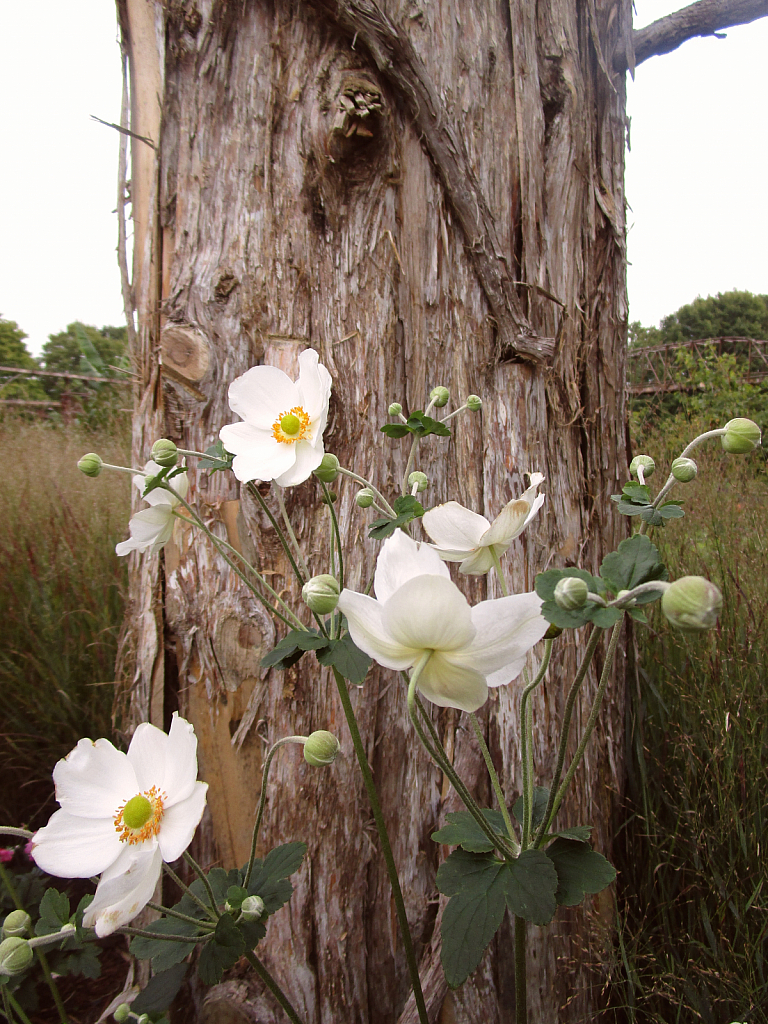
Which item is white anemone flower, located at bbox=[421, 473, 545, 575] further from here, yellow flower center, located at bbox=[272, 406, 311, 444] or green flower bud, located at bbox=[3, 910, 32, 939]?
green flower bud, located at bbox=[3, 910, 32, 939]

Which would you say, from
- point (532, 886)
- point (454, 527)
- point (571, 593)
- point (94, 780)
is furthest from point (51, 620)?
point (571, 593)

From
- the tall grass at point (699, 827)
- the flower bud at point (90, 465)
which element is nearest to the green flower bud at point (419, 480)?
the flower bud at point (90, 465)

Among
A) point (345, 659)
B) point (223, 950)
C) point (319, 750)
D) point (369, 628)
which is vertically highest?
point (369, 628)

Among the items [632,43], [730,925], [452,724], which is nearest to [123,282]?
[452,724]

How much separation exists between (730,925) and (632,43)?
2.39 metres

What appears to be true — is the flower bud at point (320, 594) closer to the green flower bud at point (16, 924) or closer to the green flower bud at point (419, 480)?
the green flower bud at point (419, 480)

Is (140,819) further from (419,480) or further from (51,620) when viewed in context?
(51,620)

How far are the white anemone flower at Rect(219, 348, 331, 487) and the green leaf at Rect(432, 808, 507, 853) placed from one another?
1.72 feet

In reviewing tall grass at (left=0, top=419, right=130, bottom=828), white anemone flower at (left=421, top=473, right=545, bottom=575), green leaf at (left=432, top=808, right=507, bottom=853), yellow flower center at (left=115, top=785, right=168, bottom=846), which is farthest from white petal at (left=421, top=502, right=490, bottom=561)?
tall grass at (left=0, top=419, right=130, bottom=828)

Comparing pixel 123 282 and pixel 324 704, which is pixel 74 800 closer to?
pixel 324 704

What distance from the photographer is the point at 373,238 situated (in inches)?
54.1

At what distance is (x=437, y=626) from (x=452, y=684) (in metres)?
0.10

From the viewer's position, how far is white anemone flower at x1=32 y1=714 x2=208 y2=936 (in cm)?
65

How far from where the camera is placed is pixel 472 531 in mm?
813
